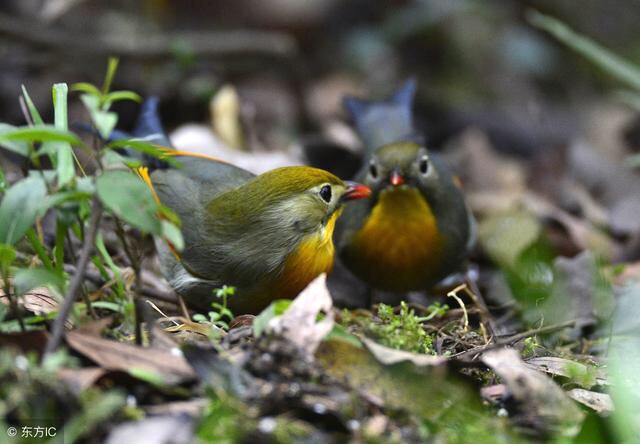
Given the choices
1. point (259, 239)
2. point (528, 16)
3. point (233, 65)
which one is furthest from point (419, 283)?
point (528, 16)

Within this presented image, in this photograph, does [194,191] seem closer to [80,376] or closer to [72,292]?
[72,292]

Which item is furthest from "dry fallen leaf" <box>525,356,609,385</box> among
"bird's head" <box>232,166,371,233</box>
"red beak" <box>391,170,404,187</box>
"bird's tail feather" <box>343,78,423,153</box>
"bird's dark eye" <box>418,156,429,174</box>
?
"bird's tail feather" <box>343,78,423,153</box>

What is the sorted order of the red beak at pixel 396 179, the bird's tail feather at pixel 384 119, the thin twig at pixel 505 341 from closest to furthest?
the thin twig at pixel 505 341, the red beak at pixel 396 179, the bird's tail feather at pixel 384 119

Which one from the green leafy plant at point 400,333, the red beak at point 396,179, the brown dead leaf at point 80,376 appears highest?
the brown dead leaf at point 80,376

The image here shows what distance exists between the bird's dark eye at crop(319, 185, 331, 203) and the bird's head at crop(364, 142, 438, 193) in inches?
36.4

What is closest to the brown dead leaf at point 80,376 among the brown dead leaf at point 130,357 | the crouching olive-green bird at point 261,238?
the brown dead leaf at point 130,357

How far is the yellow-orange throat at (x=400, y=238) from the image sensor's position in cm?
504

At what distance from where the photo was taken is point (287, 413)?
91.7 inches

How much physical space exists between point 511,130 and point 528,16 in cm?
178

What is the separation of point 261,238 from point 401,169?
1369mm

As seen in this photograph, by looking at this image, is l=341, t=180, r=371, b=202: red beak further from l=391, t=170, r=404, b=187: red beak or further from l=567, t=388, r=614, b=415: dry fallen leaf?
l=567, t=388, r=614, b=415: dry fallen leaf

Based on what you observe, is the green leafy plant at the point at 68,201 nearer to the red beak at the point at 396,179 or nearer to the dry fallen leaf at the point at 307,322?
the dry fallen leaf at the point at 307,322

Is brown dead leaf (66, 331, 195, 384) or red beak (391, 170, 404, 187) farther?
red beak (391, 170, 404, 187)

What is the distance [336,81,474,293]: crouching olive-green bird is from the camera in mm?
5000
